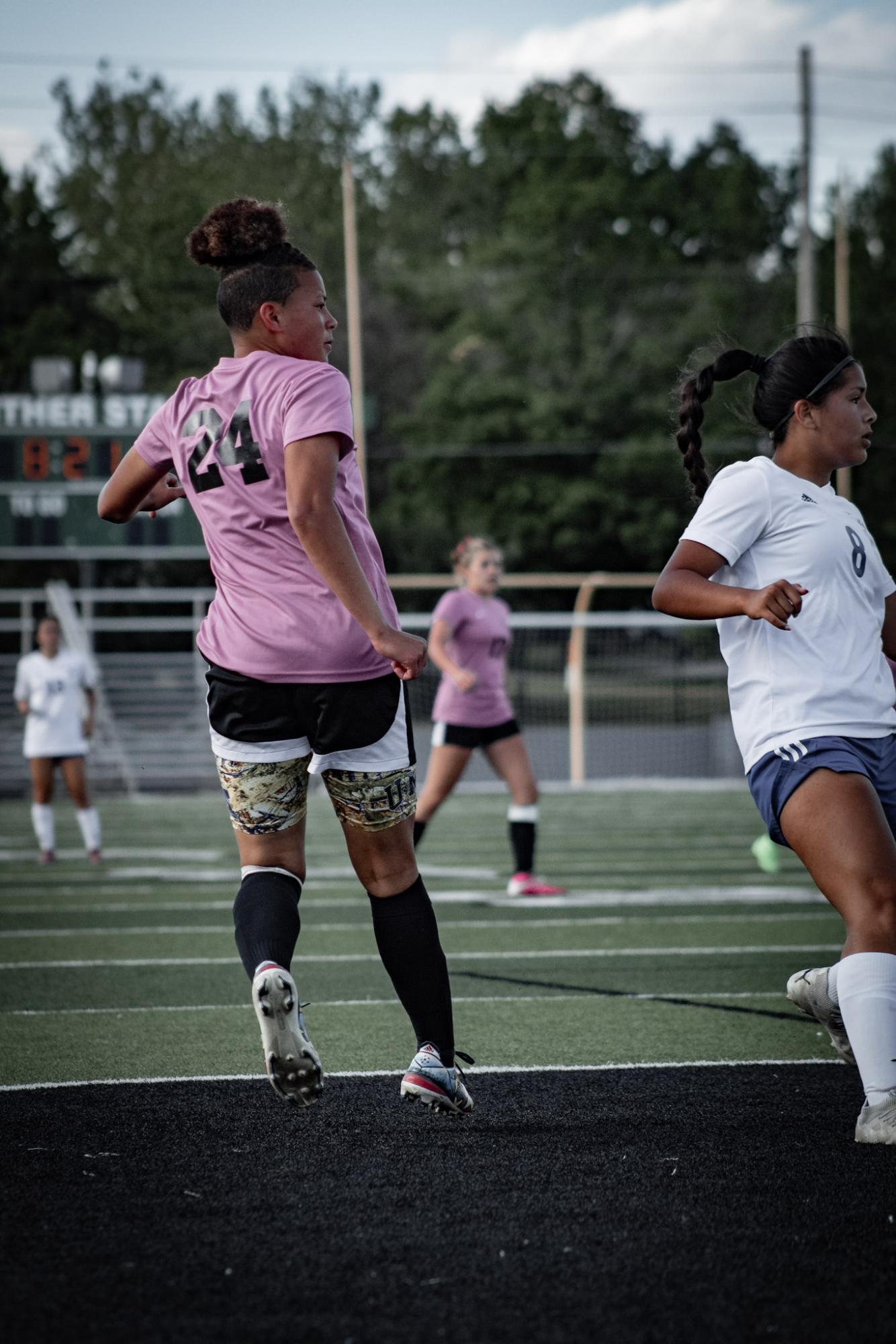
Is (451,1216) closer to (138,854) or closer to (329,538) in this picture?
(329,538)

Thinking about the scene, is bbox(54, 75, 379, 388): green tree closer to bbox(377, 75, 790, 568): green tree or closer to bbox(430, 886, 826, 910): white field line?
bbox(377, 75, 790, 568): green tree

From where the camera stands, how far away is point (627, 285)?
4531cm

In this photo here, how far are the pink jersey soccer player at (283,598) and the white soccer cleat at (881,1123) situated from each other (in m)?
0.96

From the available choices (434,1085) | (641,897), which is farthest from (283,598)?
(641,897)

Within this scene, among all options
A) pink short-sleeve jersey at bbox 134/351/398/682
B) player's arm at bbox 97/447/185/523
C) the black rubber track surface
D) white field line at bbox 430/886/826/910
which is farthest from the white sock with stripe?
pink short-sleeve jersey at bbox 134/351/398/682

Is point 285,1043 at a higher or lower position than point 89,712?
higher

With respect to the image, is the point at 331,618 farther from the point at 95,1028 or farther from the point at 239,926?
the point at 95,1028

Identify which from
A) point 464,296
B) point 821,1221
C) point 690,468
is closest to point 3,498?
point 690,468

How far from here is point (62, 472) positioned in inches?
803

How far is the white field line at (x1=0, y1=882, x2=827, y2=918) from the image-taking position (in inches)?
383

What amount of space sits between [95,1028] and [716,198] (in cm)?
4864

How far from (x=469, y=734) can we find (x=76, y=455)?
1176 cm

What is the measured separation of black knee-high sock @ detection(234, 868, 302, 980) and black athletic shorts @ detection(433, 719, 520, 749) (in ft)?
20.3

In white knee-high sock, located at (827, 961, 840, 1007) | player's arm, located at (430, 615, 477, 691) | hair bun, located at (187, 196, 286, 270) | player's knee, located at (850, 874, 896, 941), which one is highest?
hair bun, located at (187, 196, 286, 270)
